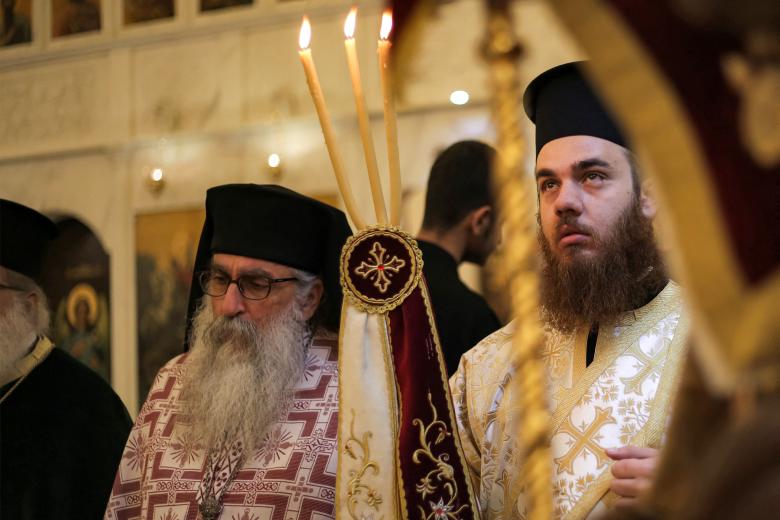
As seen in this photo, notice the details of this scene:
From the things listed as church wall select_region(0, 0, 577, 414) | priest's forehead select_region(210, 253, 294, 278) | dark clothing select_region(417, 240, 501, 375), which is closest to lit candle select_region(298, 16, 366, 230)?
priest's forehead select_region(210, 253, 294, 278)

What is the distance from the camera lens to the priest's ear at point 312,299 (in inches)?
127

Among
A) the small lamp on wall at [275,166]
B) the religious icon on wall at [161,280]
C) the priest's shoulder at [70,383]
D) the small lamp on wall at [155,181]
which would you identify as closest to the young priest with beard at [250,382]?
the priest's shoulder at [70,383]

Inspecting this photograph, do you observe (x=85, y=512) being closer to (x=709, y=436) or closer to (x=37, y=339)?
(x=37, y=339)

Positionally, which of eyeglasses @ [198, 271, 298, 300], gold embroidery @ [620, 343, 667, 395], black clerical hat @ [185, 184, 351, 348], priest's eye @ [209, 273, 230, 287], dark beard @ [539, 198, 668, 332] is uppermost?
black clerical hat @ [185, 184, 351, 348]

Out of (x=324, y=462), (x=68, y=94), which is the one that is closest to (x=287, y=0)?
(x=68, y=94)

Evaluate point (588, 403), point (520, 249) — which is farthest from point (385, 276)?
point (520, 249)

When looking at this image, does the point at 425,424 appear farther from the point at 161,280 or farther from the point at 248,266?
the point at 161,280

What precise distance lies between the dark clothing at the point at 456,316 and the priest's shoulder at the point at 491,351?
0.90m

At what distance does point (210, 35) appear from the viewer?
9.32m

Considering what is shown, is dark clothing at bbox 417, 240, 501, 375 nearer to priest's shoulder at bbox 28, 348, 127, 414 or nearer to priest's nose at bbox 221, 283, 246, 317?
priest's nose at bbox 221, 283, 246, 317

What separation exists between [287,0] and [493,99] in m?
8.16

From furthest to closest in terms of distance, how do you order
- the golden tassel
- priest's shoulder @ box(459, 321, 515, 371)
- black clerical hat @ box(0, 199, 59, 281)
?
black clerical hat @ box(0, 199, 59, 281)
priest's shoulder @ box(459, 321, 515, 371)
the golden tassel

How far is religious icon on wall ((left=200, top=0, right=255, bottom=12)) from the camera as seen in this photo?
30.4 ft

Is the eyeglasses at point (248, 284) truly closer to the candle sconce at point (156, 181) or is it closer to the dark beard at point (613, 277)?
the dark beard at point (613, 277)
